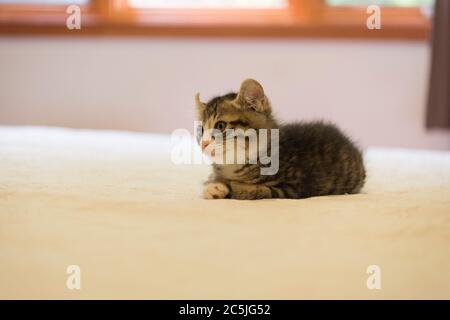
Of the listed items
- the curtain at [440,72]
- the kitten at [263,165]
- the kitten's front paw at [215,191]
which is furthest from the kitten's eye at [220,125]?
the curtain at [440,72]

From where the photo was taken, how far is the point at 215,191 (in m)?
1.26

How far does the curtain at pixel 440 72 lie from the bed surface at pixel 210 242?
5.85 feet

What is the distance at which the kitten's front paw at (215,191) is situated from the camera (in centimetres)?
125

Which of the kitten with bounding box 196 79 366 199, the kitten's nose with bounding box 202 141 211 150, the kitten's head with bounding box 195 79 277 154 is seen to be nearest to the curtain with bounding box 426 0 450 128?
the kitten with bounding box 196 79 366 199

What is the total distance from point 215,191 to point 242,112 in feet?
0.68

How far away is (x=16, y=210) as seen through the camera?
1.05 m

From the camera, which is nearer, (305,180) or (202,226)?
(202,226)

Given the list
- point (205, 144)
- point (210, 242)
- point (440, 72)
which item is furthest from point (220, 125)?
point (440, 72)

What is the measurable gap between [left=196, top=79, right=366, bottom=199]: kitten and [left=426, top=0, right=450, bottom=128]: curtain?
1774mm

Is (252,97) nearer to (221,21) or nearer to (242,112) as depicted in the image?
(242,112)

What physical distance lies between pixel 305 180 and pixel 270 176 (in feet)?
0.28
